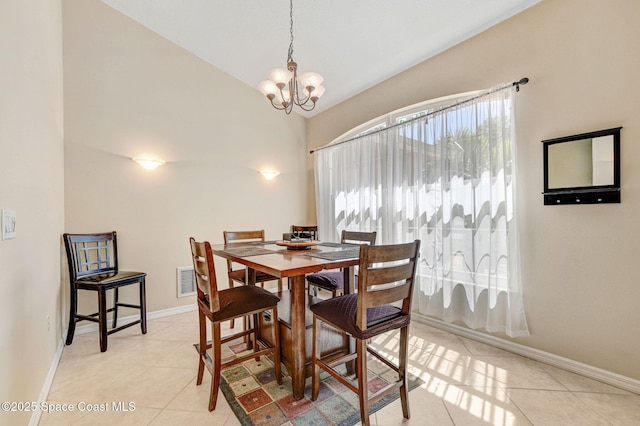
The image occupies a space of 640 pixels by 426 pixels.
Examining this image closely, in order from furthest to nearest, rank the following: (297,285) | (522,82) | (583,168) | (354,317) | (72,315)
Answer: (72,315)
(522,82)
(583,168)
(297,285)
(354,317)

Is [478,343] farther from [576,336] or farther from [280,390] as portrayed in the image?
[280,390]

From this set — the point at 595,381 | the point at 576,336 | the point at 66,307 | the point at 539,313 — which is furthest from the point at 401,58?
the point at 66,307

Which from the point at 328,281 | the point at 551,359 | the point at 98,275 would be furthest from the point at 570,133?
the point at 98,275

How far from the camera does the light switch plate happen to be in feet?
3.70

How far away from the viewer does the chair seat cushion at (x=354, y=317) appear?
1359 millimetres

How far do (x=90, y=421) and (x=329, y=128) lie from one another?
3.85m

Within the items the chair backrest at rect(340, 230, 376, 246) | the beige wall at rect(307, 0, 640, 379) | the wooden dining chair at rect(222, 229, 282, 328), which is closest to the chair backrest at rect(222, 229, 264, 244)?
the wooden dining chair at rect(222, 229, 282, 328)

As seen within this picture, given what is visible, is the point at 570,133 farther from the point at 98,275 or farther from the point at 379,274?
the point at 98,275

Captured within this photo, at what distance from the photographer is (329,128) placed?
13.2 ft

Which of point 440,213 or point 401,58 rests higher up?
point 401,58

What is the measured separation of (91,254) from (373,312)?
285 cm

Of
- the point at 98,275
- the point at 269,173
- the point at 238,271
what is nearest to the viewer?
the point at 98,275

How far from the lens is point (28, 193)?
1.48 m

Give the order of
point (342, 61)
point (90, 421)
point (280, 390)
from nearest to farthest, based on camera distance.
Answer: point (90, 421), point (280, 390), point (342, 61)
